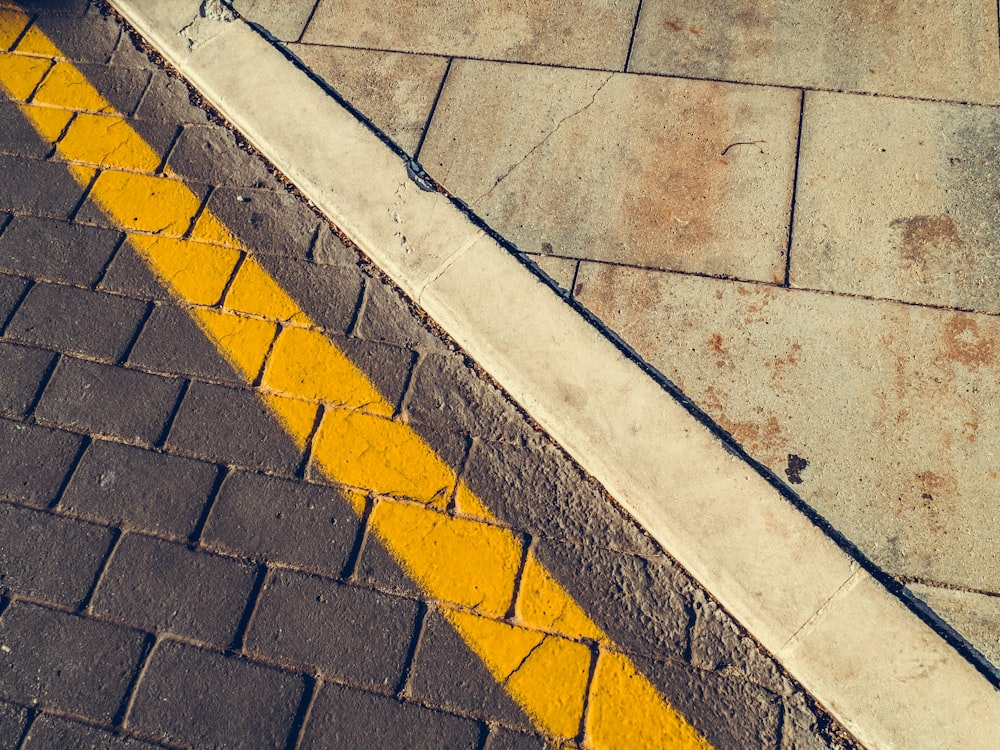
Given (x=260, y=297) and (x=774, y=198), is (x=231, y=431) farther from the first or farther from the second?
(x=774, y=198)

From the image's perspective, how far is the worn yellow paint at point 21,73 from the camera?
3371mm

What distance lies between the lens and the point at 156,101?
Answer: 3264 mm

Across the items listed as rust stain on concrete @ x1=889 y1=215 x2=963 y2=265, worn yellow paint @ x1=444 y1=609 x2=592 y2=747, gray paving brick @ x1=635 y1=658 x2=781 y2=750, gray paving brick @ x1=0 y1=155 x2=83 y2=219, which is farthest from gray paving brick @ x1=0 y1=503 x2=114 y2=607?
rust stain on concrete @ x1=889 y1=215 x2=963 y2=265

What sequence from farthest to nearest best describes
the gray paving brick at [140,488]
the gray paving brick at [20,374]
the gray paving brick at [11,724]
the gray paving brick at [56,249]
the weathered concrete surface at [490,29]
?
the weathered concrete surface at [490,29]
the gray paving brick at [56,249]
the gray paving brick at [20,374]
the gray paving brick at [140,488]
the gray paving brick at [11,724]

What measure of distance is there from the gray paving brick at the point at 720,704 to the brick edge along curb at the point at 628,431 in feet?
0.42

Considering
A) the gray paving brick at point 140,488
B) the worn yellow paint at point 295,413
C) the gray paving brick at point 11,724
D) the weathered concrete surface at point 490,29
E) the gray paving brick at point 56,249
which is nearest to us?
the gray paving brick at point 11,724

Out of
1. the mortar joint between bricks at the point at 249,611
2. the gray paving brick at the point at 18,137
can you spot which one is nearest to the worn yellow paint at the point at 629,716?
the mortar joint between bricks at the point at 249,611

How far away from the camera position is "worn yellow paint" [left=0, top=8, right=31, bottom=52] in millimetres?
3550

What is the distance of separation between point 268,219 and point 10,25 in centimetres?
184

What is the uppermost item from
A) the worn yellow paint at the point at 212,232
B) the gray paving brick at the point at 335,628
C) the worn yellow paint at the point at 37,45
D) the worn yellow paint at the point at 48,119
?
the worn yellow paint at the point at 37,45

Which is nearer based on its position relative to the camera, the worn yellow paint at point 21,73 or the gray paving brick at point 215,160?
the gray paving brick at point 215,160

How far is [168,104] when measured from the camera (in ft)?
10.7

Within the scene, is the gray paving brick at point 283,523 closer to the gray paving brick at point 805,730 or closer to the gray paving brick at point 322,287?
the gray paving brick at point 322,287

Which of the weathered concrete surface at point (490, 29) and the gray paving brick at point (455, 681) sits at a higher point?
the weathered concrete surface at point (490, 29)
